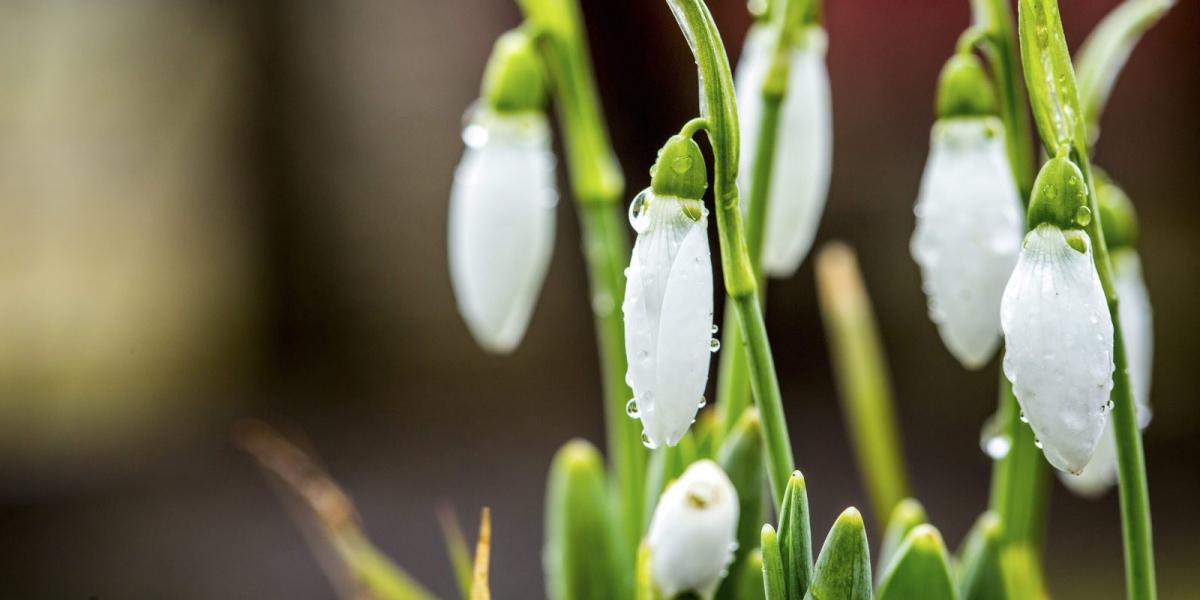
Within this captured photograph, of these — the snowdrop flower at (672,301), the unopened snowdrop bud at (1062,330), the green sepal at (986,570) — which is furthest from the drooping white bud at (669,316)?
the green sepal at (986,570)

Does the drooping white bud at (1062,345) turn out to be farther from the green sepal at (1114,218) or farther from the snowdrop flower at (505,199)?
the snowdrop flower at (505,199)

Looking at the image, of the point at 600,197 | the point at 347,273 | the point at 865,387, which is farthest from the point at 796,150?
the point at 347,273

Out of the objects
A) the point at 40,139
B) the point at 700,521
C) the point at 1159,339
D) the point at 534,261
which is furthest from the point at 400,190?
the point at 700,521

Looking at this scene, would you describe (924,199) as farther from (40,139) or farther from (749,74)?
(40,139)

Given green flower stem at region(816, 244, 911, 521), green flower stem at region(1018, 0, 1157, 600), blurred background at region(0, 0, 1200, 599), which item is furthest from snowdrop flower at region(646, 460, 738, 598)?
blurred background at region(0, 0, 1200, 599)

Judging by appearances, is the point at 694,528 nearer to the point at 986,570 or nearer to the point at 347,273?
the point at 986,570

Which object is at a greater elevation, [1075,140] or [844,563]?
[1075,140]
